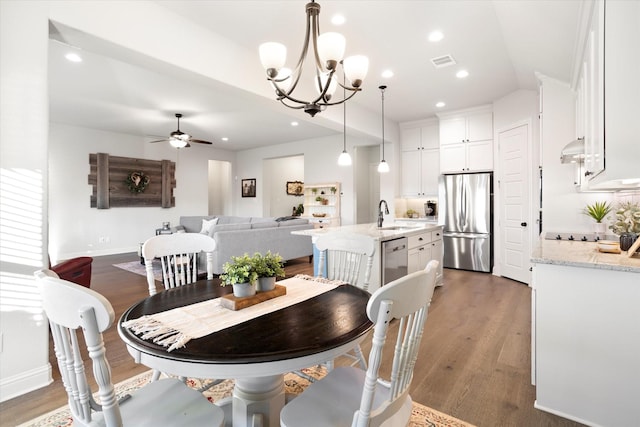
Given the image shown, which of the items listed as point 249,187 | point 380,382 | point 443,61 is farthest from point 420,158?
point 380,382

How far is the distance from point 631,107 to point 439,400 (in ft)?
6.03

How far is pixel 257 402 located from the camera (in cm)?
139

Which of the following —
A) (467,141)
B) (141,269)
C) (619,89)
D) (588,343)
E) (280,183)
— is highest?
(467,141)

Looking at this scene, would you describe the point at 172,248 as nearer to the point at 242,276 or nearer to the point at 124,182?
the point at 242,276

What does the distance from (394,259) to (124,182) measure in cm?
705

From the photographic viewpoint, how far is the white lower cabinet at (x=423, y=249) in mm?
3766

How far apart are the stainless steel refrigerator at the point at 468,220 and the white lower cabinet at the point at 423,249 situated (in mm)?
1283

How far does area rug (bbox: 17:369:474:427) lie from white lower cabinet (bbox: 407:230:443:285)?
1974mm

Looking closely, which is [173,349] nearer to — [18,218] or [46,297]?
[46,297]

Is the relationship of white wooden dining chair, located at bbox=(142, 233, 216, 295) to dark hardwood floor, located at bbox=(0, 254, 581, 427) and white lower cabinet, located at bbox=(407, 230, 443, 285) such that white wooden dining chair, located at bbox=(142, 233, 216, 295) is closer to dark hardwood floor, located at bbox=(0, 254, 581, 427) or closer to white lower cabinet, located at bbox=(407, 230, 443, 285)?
dark hardwood floor, located at bbox=(0, 254, 581, 427)

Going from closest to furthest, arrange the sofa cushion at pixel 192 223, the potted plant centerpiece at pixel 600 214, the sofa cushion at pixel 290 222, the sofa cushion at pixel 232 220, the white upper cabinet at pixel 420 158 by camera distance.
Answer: the potted plant centerpiece at pixel 600 214 → the sofa cushion at pixel 290 222 → the white upper cabinet at pixel 420 158 → the sofa cushion at pixel 232 220 → the sofa cushion at pixel 192 223

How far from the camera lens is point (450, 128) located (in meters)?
5.95

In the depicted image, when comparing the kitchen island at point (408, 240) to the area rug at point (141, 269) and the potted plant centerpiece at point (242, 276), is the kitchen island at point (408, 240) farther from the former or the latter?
the area rug at point (141, 269)

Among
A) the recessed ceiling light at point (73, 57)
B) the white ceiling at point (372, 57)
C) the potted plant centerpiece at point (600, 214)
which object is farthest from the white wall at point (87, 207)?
the potted plant centerpiece at point (600, 214)
